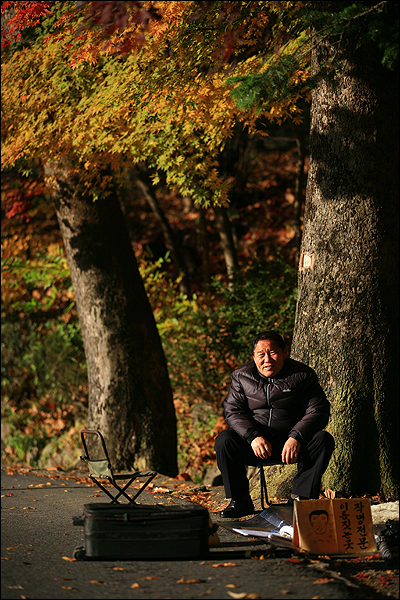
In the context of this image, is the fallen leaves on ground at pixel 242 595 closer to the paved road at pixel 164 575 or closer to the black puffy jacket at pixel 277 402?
the paved road at pixel 164 575

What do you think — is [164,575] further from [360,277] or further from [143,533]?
[360,277]

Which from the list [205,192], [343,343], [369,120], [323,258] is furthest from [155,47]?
[343,343]

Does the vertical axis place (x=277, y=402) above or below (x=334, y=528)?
above

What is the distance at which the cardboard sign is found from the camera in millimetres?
4047

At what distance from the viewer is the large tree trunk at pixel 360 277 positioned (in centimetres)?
549

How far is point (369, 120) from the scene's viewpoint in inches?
219

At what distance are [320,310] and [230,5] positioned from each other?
9.39 ft

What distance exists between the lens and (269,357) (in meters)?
5.10

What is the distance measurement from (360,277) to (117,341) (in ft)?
11.6

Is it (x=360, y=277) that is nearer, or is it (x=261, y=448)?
(x=261, y=448)

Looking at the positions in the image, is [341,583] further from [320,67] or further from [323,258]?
[320,67]

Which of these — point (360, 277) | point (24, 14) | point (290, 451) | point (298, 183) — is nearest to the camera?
point (290, 451)

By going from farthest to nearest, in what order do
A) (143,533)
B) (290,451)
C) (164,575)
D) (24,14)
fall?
(24,14)
(290,451)
(143,533)
(164,575)

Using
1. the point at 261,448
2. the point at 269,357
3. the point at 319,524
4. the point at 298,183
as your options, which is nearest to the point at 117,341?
the point at 269,357
